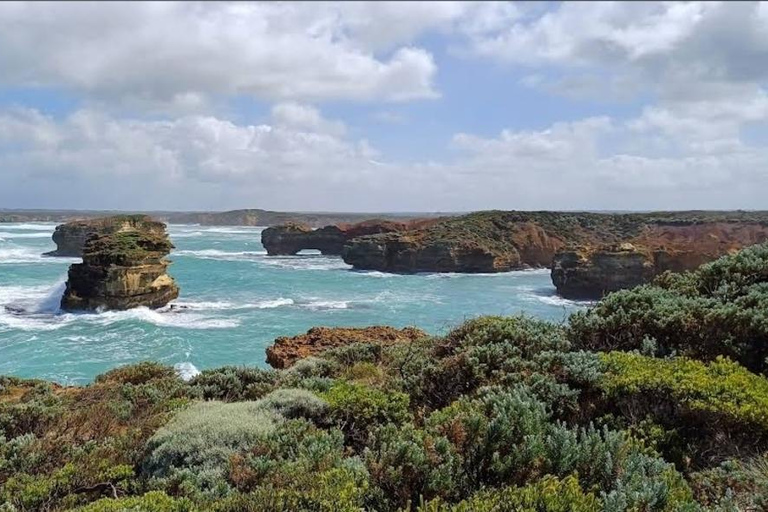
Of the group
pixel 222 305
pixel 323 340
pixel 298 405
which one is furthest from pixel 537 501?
pixel 222 305

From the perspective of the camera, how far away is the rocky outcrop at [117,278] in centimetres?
3125

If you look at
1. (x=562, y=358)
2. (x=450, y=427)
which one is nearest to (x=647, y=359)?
(x=562, y=358)

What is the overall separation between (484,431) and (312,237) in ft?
226

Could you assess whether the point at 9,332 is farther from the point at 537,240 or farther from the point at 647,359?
the point at 537,240

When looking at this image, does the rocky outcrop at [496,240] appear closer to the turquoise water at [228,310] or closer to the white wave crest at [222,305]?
the turquoise water at [228,310]

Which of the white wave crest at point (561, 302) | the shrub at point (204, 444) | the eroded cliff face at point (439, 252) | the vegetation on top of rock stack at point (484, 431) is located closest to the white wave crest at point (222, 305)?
the white wave crest at point (561, 302)

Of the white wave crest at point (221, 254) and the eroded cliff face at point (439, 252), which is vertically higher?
the eroded cliff face at point (439, 252)

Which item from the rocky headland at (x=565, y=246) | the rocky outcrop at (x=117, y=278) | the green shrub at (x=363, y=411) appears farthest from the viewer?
the rocky headland at (x=565, y=246)

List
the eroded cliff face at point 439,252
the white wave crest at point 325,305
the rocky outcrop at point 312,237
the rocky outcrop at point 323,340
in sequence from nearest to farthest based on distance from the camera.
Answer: the rocky outcrop at point 323,340 < the white wave crest at point 325,305 < the eroded cliff face at point 439,252 < the rocky outcrop at point 312,237

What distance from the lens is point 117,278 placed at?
103 feet

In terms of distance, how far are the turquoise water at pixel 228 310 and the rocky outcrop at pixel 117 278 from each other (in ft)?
3.62

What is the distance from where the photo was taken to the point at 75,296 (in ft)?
103

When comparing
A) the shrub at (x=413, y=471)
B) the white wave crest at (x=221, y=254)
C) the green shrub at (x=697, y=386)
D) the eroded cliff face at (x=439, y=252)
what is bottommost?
the white wave crest at (x=221, y=254)

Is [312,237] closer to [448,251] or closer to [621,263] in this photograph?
[448,251]
